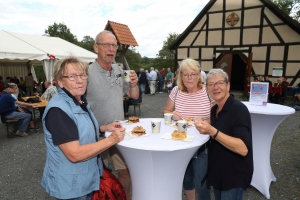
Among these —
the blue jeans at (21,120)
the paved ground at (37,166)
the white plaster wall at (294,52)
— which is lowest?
the paved ground at (37,166)

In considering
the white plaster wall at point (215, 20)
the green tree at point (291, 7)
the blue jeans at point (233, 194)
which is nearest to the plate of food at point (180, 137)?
the blue jeans at point (233, 194)

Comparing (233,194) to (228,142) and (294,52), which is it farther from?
(294,52)

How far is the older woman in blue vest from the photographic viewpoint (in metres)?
1.26

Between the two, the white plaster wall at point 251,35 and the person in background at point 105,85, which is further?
the white plaster wall at point 251,35

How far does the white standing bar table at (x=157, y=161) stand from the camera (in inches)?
61.4

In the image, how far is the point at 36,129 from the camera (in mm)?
5969

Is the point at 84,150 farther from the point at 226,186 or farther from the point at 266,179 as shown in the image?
the point at 266,179

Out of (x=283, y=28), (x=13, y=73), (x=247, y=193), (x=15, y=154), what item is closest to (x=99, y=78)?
(x=247, y=193)

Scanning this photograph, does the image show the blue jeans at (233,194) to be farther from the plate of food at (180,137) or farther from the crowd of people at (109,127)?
the plate of food at (180,137)

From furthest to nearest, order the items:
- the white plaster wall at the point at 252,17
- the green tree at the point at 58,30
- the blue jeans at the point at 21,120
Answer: the green tree at the point at 58,30, the white plaster wall at the point at 252,17, the blue jeans at the point at 21,120

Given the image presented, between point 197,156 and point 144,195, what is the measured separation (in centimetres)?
63

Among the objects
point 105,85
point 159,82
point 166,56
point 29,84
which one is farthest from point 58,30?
point 105,85

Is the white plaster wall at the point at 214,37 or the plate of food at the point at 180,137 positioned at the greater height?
the white plaster wall at the point at 214,37

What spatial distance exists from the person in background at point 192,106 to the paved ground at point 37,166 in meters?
1.06
